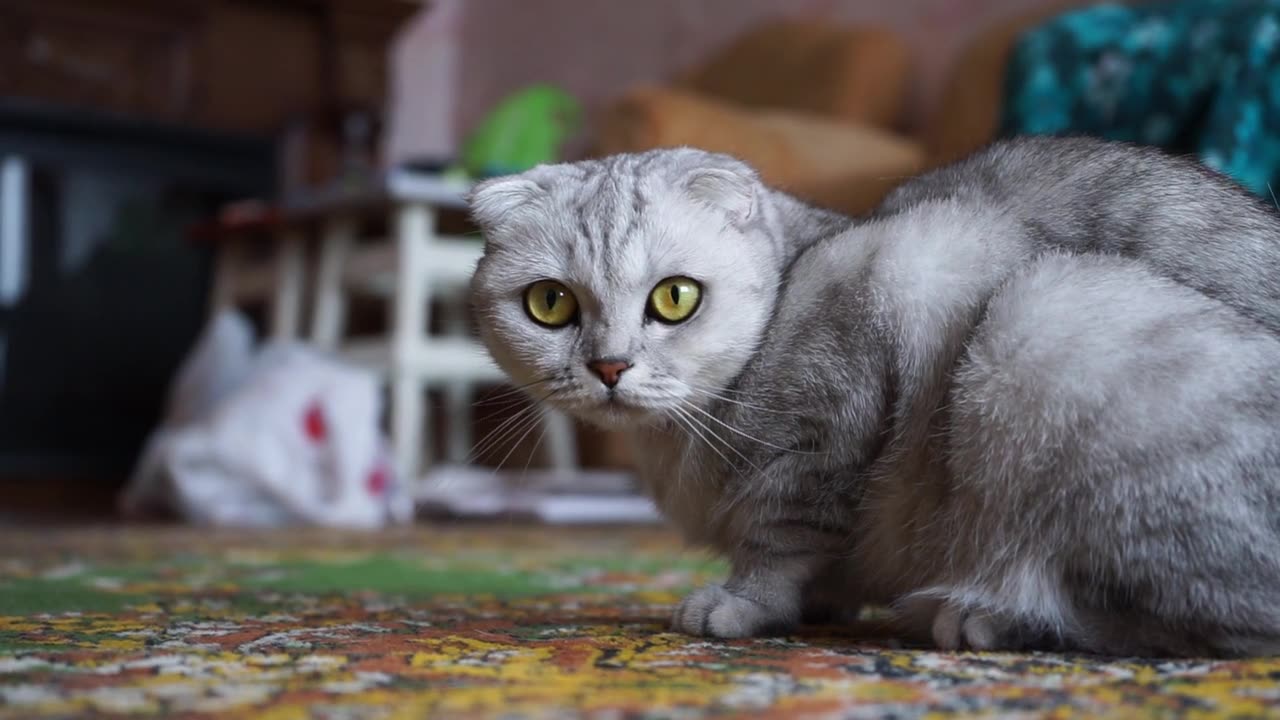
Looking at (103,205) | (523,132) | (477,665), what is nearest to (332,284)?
(523,132)

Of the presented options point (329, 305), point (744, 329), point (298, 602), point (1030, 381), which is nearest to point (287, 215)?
point (329, 305)

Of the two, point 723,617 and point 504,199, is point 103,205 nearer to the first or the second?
point 504,199

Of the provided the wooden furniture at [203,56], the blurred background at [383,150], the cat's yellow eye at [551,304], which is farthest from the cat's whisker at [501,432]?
the wooden furniture at [203,56]

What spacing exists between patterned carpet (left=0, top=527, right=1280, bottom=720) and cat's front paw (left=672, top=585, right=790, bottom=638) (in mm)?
30

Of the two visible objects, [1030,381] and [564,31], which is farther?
[564,31]

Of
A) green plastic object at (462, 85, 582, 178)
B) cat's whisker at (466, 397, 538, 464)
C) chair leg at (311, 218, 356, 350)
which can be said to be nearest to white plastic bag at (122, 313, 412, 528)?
chair leg at (311, 218, 356, 350)

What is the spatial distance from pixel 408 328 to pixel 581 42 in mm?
3028

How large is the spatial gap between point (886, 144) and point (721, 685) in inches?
130

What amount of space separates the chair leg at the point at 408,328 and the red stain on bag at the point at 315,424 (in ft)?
0.75

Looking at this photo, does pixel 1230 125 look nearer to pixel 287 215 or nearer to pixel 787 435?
pixel 787 435

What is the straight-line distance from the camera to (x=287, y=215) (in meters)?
3.67

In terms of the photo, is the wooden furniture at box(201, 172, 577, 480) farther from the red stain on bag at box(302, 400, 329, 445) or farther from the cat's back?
the cat's back

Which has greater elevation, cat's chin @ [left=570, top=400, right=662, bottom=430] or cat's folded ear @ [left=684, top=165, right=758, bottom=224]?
cat's folded ear @ [left=684, top=165, right=758, bottom=224]

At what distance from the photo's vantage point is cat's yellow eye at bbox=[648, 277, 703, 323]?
1.18 m
